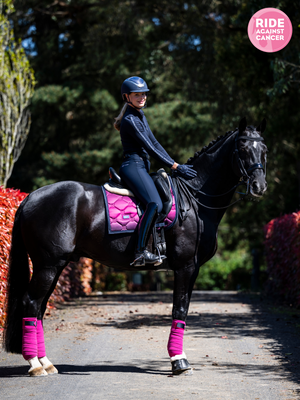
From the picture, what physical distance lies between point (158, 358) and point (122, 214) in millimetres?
1980

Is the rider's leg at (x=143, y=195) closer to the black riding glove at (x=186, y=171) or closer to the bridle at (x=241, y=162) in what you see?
the black riding glove at (x=186, y=171)

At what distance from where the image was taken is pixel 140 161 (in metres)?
5.85

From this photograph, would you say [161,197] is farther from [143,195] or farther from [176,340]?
[176,340]

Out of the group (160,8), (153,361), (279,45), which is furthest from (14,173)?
(153,361)

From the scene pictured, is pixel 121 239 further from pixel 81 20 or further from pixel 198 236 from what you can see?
pixel 81 20

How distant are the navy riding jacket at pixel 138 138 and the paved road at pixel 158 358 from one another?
2407 mm

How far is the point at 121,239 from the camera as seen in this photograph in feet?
18.4

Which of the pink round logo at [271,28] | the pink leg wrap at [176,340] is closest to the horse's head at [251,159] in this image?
the pink leg wrap at [176,340]

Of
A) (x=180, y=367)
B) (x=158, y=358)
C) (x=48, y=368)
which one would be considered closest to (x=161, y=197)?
(x=180, y=367)

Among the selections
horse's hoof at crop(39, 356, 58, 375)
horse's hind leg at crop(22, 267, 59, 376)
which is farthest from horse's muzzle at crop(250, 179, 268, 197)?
horse's hoof at crop(39, 356, 58, 375)

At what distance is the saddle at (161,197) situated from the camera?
5621mm

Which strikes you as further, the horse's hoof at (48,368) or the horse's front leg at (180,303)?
the horse's front leg at (180,303)

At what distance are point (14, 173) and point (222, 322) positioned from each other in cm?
1443

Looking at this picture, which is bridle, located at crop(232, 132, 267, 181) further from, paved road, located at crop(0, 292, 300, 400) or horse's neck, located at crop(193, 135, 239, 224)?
paved road, located at crop(0, 292, 300, 400)
